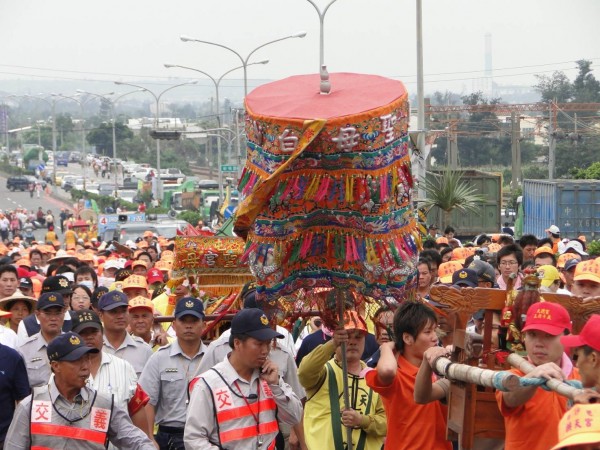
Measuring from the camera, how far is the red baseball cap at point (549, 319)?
5.89m

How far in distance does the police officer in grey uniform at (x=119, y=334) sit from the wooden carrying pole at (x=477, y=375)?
409 cm

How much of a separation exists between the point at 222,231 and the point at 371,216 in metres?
5.63

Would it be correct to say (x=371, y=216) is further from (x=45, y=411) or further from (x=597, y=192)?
(x=597, y=192)

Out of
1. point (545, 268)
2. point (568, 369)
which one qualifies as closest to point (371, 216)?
point (568, 369)

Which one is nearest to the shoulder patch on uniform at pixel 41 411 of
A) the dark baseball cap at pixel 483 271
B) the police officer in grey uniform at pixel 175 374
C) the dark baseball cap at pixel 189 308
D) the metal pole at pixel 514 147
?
the police officer in grey uniform at pixel 175 374

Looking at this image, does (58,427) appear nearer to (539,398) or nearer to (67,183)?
(539,398)

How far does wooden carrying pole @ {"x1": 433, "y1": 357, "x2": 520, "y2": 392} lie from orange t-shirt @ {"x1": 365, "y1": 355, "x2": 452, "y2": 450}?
96cm

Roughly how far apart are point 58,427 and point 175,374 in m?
2.26

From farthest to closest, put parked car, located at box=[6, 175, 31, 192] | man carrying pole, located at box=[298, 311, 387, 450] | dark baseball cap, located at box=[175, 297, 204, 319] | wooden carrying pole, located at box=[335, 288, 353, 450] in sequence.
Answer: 1. parked car, located at box=[6, 175, 31, 192]
2. dark baseball cap, located at box=[175, 297, 204, 319]
3. man carrying pole, located at box=[298, 311, 387, 450]
4. wooden carrying pole, located at box=[335, 288, 353, 450]

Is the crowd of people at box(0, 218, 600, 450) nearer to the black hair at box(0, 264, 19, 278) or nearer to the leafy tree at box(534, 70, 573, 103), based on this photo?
the black hair at box(0, 264, 19, 278)

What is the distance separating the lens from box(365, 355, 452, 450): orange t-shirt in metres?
7.07

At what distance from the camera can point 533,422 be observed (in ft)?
19.5

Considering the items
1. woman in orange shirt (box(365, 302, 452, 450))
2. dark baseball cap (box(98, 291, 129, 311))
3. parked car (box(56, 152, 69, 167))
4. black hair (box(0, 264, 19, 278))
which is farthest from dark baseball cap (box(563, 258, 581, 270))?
parked car (box(56, 152, 69, 167))

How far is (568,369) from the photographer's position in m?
6.20
